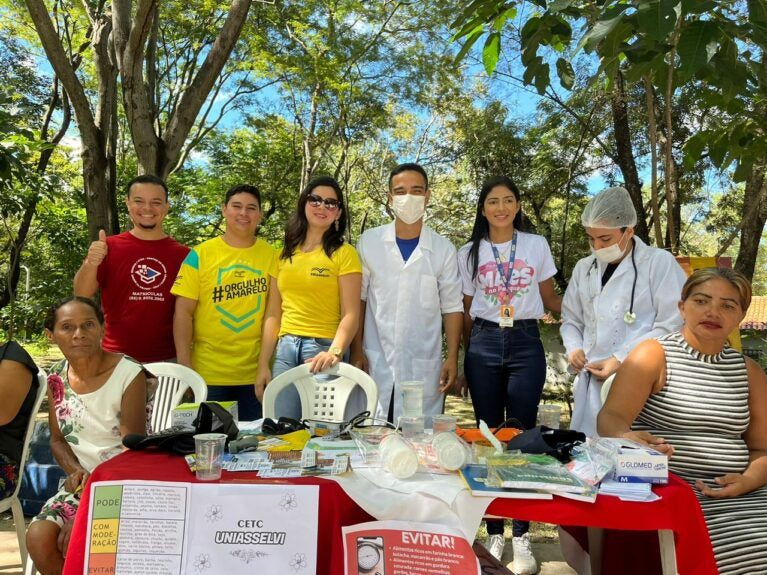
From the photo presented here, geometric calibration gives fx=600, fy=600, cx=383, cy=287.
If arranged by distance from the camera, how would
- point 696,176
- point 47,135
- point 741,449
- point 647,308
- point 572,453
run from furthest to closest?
point 47,135, point 696,176, point 647,308, point 741,449, point 572,453

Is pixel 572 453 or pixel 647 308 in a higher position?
pixel 647 308

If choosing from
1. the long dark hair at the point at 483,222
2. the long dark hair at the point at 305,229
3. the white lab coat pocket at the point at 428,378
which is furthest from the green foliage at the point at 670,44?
the white lab coat pocket at the point at 428,378

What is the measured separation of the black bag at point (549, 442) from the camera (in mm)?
1985

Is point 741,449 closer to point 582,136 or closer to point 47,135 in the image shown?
point 582,136

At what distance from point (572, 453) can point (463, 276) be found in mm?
1619

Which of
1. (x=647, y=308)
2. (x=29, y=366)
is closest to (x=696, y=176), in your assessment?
(x=647, y=308)

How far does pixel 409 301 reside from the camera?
3.39 metres

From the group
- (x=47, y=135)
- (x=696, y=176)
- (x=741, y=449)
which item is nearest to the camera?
(x=741, y=449)

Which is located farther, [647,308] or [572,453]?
[647,308]

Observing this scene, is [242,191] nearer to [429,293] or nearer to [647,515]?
[429,293]

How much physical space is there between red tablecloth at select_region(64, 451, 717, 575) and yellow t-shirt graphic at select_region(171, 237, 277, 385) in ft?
4.83

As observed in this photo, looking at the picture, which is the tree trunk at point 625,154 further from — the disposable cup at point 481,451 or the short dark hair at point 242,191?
the disposable cup at point 481,451

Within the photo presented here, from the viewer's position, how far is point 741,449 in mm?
2393

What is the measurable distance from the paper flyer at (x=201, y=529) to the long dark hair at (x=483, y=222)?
1.96m
